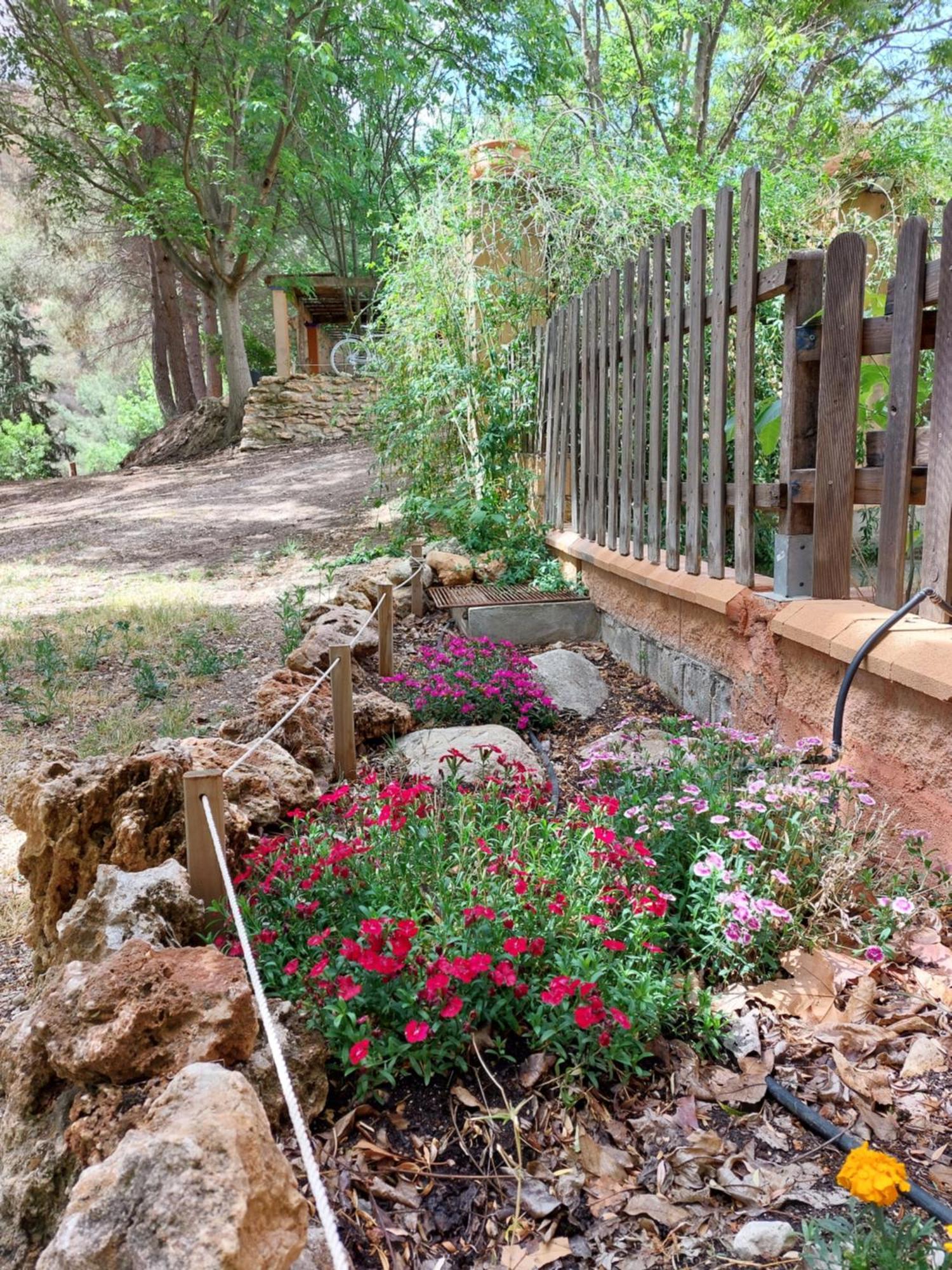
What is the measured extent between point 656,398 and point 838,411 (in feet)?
4.27

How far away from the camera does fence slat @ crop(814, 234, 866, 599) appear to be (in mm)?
2707

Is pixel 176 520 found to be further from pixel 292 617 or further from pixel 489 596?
pixel 489 596

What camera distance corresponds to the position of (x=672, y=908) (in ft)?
7.34

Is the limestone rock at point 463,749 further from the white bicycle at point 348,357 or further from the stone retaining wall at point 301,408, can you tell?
the stone retaining wall at point 301,408

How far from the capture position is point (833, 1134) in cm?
161

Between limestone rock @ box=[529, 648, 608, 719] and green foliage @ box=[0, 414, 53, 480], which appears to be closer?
limestone rock @ box=[529, 648, 608, 719]

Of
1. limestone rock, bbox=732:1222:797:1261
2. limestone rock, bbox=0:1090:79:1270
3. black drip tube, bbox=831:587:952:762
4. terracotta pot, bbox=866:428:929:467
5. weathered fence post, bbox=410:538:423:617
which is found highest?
terracotta pot, bbox=866:428:929:467

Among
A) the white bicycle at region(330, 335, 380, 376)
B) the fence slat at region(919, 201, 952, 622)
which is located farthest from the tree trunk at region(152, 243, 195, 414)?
the fence slat at region(919, 201, 952, 622)

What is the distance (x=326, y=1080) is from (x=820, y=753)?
1.81m

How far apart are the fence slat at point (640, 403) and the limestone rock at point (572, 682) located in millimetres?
615

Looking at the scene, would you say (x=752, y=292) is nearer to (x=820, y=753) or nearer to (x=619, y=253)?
(x=820, y=753)

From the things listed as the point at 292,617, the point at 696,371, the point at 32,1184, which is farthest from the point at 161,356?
the point at 32,1184

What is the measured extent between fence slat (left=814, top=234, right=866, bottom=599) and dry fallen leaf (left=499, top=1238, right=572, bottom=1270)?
215cm

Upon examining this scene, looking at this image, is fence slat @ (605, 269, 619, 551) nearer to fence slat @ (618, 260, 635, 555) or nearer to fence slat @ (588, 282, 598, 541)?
fence slat @ (618, 260, 635, 555)
